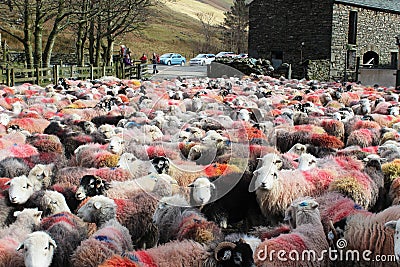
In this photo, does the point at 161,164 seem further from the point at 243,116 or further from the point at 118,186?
the point at 243,116

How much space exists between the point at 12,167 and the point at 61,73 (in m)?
16.1

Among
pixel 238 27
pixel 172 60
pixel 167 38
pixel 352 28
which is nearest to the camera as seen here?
pixel 352 28

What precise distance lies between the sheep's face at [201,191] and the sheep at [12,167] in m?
2.43

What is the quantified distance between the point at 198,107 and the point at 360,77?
17.1 m

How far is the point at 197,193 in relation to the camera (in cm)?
572

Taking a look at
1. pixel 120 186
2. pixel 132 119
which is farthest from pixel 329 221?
pixel 132 119

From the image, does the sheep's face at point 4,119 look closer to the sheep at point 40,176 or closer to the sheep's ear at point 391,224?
the sheep at point 40,176

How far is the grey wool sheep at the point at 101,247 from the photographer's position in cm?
428

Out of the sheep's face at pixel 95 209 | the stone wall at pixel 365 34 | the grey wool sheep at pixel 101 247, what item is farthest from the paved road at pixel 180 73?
the grey wool sheep at pixel 101 247

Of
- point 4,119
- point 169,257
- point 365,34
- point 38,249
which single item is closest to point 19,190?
point 38,249

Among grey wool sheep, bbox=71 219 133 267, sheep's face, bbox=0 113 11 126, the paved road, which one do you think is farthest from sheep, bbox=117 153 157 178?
the paved road

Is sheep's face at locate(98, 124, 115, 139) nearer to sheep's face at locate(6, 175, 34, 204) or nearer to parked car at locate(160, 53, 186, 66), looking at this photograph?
sheep's face at locate(6, 175, 34, 204)

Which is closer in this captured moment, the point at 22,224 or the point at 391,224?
the point at 391,224

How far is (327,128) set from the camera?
32.2 feet
